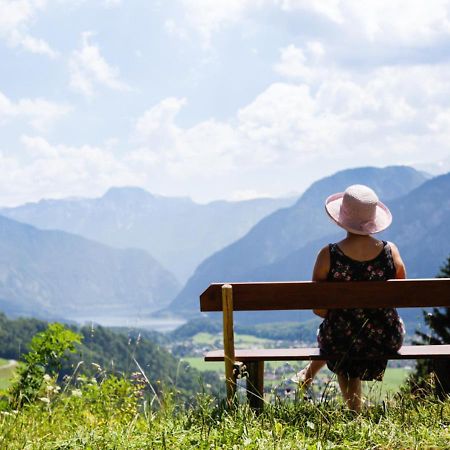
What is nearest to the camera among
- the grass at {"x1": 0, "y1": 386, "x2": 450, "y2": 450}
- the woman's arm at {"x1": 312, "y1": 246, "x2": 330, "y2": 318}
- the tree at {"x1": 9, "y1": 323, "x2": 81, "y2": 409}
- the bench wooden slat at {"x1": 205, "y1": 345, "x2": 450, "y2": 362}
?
the grass at {"x1": 0, "y1": 386, "x2": 450, "y2": 450}

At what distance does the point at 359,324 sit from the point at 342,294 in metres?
0.37

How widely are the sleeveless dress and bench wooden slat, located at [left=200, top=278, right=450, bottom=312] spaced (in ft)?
0.85

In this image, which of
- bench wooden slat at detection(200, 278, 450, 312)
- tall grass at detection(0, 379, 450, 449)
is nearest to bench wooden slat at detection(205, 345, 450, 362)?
tall grass at detection(0, 379, 450, 449)

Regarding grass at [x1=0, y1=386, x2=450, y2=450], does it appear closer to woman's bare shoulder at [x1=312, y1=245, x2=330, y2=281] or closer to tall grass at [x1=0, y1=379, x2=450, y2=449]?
tall grass at [x1=0, y1=379, x2=450, y2=449]

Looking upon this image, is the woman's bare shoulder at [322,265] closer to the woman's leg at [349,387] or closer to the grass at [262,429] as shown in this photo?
the woman's leg at [349,387]

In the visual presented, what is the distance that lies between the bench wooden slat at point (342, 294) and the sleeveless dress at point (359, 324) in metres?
0.26

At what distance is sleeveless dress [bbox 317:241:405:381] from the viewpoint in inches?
180

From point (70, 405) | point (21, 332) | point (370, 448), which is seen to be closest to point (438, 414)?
point (370, 448)

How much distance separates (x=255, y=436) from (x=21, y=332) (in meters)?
82.9

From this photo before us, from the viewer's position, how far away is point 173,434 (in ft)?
12.0

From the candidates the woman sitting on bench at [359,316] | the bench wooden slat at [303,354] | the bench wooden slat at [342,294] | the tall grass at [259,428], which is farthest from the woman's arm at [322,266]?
the tall grass at [259,428]

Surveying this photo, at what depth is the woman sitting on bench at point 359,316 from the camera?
15.0 feet

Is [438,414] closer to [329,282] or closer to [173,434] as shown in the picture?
[329,282]

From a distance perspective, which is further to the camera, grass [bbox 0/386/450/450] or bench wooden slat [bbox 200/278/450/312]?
bench wooden slat [bbox 200/278/450/312]
